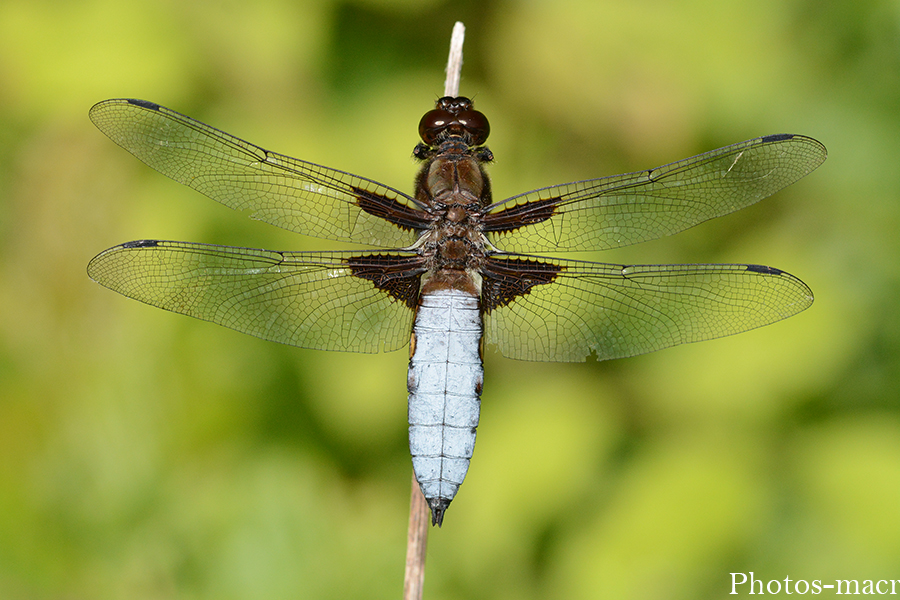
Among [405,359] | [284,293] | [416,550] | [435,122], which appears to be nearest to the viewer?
[416,550]

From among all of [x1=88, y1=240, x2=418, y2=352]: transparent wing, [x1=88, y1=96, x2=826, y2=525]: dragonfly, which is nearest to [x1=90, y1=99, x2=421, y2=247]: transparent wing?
[x1=88, y1=96, x2=826, y2=525]: dragonfly

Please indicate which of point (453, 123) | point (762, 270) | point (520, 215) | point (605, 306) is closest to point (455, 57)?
point (453, 123)

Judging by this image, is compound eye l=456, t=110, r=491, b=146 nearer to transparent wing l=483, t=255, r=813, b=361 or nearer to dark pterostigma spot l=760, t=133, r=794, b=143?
transparent wing l=483, t=255, r=813, b=361

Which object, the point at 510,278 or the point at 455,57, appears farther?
the point at 455,57

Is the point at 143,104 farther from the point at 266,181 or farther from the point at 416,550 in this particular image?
the point at 416,550

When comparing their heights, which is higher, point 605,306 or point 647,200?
point 647,200

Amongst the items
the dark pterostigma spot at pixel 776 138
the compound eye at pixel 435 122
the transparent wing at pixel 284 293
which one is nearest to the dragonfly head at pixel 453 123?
the compound eye at pixel 435 122

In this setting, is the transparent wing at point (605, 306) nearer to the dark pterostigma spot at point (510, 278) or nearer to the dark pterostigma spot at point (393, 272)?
the dark pterostigma spot at point (510, 278)
